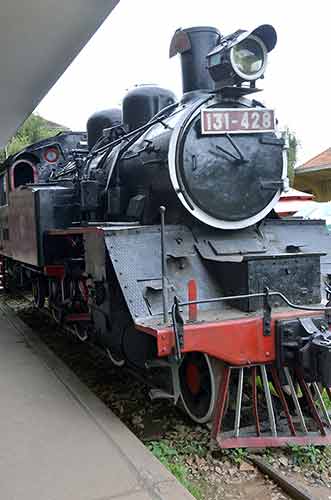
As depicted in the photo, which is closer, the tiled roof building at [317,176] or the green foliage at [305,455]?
the green foliage at [305,455]

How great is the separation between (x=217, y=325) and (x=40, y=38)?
4.06m

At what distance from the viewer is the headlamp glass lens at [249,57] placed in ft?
13.2

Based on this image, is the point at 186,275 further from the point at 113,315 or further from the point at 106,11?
the point at 106,11

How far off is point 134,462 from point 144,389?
5.56 feet

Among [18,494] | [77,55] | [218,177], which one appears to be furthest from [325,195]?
[18,494]

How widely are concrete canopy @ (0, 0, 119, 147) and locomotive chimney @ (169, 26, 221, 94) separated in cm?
73

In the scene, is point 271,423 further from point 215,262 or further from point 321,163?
point 321,163

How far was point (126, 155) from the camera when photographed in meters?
4.84

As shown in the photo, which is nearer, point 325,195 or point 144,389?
point 144,389

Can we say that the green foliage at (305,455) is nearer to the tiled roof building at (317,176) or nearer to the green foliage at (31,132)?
the tiled roof building at (317,176)

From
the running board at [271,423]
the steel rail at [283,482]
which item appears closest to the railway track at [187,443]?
the steel rail at [283,482]

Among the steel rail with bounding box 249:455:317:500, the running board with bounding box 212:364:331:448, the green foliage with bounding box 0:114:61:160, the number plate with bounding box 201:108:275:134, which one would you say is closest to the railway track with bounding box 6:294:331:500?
the steel rail with bounding box 249:455:317:500

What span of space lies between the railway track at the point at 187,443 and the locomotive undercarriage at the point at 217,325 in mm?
157

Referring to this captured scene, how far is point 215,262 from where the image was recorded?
3.94 meters
